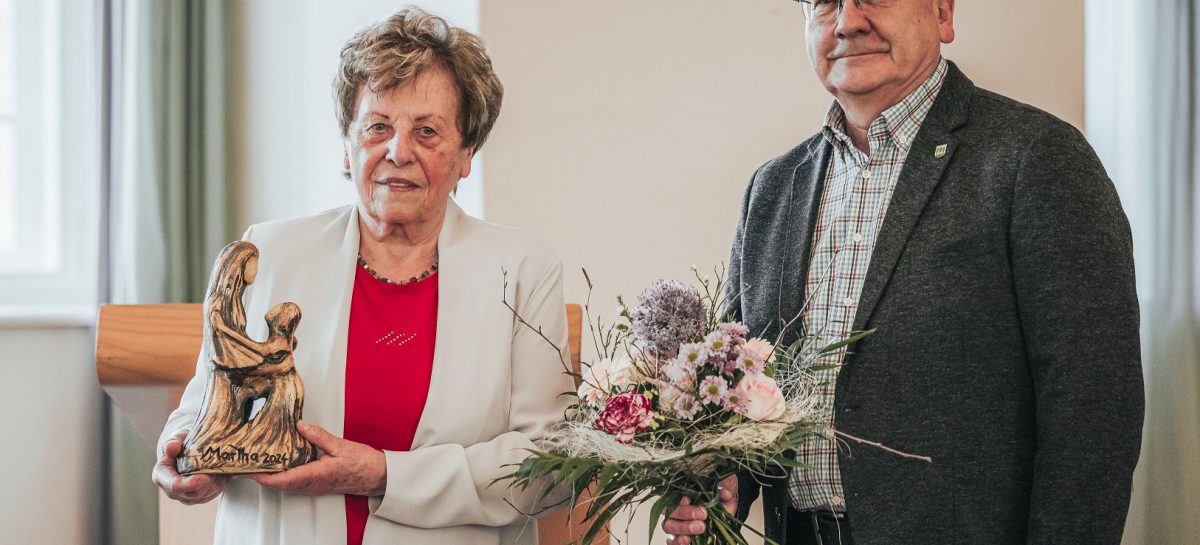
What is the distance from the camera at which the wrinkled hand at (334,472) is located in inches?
64.3

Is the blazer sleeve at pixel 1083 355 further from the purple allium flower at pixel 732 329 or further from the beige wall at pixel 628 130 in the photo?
the beige wall at pixel 628 130

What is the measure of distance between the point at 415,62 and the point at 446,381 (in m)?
0.58

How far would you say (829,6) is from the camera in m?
1.91

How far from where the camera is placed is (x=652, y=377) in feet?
5.40

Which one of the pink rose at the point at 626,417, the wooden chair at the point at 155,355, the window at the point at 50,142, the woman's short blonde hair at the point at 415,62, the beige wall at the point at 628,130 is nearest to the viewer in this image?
the pink rose at the point at 626,417

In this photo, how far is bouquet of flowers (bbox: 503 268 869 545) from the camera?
1.56 metres

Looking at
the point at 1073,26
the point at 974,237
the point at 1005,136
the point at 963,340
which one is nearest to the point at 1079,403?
the point at 963,340

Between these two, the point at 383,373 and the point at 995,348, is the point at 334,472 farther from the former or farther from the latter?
the point at 995,348

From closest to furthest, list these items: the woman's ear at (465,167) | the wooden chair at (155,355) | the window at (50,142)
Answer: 1. the woman's ear at (465,167)
2. the wooden chair at (155,355)
3. the window at (50,142)

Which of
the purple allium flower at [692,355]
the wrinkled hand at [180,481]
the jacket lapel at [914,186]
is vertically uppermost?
the jacket lapel at [914,186]

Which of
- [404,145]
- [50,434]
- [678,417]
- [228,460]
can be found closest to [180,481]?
[228,460]

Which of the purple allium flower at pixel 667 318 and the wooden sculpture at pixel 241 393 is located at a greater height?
the purple allium flower at pixel 667 318

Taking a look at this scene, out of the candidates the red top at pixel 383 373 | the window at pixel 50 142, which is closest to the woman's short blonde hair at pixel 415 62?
the red top at pixel 383 373

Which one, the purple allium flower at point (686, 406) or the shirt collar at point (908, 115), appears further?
the shirt collar at point (908, 115)
